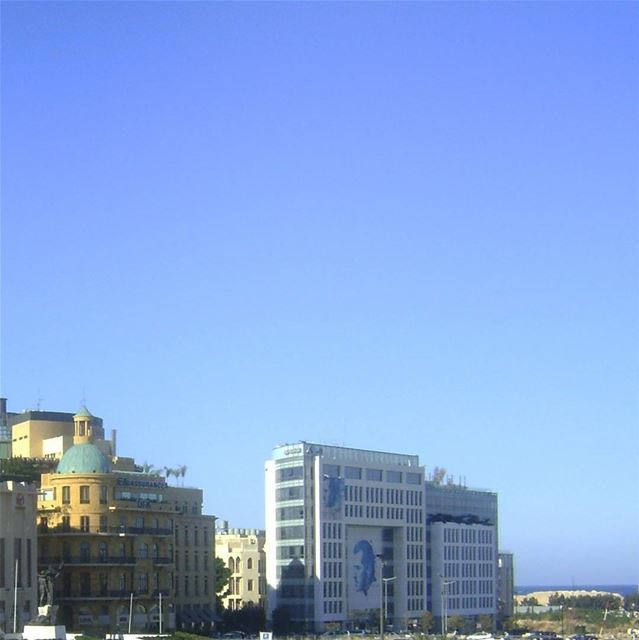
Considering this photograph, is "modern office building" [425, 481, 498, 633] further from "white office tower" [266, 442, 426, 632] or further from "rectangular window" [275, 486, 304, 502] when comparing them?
"rectangular window" [275, 486, 304, 502]

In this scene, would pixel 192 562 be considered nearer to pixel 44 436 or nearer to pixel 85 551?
pixel 44 436

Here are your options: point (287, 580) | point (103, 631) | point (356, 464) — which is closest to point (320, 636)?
point (287, 580)

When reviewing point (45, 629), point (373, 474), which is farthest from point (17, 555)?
Result: point (373, 474)

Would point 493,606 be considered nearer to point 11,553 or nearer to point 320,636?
point 320,636

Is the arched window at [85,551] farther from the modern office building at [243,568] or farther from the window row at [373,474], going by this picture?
the modern office building at [243,568]

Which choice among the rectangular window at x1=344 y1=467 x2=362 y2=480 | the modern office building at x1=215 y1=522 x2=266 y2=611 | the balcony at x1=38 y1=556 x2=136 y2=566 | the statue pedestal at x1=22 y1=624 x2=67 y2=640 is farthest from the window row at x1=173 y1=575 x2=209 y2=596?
the statue pedestal at x1=22 y1=624 x2=67 y2=640

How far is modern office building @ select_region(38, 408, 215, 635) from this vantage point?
118m

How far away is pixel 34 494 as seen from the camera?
362ft

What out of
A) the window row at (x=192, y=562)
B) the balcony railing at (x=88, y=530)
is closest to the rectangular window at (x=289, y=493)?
the window row at (x=192, y=562)

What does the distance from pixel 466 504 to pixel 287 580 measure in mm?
37533

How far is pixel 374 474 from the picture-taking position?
158000 mm

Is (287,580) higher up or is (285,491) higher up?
(285,491)

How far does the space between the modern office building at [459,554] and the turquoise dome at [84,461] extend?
2038 inches

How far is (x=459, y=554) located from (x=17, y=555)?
7447cm
